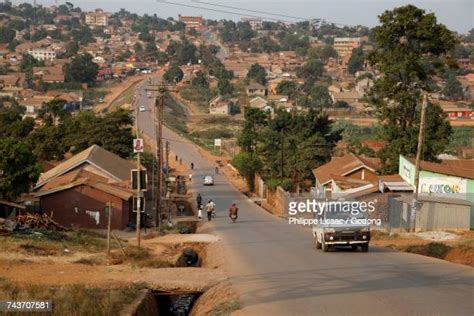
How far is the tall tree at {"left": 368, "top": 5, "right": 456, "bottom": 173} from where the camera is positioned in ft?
175

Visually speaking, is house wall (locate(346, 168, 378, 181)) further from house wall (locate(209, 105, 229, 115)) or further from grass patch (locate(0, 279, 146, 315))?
house wall (locate(209, 105, 229, 115))

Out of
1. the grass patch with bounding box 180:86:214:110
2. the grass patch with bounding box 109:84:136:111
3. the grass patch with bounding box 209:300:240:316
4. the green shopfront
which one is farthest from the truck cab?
the grass patch with bounding box 180:86:214:110

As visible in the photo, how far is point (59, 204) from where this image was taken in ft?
140

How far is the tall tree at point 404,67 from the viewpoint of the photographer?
5341 cm

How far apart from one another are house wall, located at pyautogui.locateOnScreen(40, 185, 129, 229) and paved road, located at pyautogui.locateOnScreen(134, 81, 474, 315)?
1078 cm

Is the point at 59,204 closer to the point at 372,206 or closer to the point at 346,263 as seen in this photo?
the point at 372,206

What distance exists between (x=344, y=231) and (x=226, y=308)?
10312 mm

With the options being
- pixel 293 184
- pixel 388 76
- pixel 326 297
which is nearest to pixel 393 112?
pixel 388 76

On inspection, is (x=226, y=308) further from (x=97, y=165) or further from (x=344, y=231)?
(x=97, y=165)

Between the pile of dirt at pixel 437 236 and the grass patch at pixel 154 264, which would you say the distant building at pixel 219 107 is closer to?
the pile of dirt at pixel 437 236

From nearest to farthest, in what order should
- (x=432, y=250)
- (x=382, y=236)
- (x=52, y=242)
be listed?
(x=52, y=242), (x=432, y=250), (x=382, y=236)

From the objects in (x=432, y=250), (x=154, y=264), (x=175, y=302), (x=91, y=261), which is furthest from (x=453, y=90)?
(x=175, y=302)

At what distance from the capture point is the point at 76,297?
1684 cm

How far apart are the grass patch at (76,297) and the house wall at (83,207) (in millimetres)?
23588
